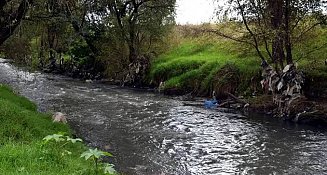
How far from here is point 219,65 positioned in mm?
30609

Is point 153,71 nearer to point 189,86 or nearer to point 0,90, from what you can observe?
point 189,86

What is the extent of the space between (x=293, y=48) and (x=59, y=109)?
13655mm

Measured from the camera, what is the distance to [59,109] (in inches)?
884

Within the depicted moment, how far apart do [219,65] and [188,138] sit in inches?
572

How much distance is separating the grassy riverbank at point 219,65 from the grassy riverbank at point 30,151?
15.2 metres

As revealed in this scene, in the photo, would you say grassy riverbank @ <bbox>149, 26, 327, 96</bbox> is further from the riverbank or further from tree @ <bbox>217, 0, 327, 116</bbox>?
tree @ <bbox>217, 0, 327, 116</bbox>

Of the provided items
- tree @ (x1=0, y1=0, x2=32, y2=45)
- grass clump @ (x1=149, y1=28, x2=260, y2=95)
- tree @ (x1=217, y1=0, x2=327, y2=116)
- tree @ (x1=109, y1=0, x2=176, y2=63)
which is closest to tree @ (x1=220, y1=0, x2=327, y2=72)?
tree @ (x1=217, y1=0, x2=327, y2=116)

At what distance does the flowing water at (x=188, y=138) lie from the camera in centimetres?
1292

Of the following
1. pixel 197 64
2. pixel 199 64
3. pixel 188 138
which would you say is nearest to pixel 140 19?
pixel 197 64

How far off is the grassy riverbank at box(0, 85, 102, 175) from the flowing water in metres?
2.18

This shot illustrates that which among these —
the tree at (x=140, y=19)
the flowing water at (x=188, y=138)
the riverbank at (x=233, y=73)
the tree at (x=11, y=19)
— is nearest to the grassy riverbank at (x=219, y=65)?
the riverbank at (x=233, y=73)

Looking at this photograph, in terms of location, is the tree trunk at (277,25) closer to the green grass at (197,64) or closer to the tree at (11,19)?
the green grass at (197,64)

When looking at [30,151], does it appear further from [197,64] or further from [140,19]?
[140,19]

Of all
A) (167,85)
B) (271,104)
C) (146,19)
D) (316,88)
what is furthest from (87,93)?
(316,88)
